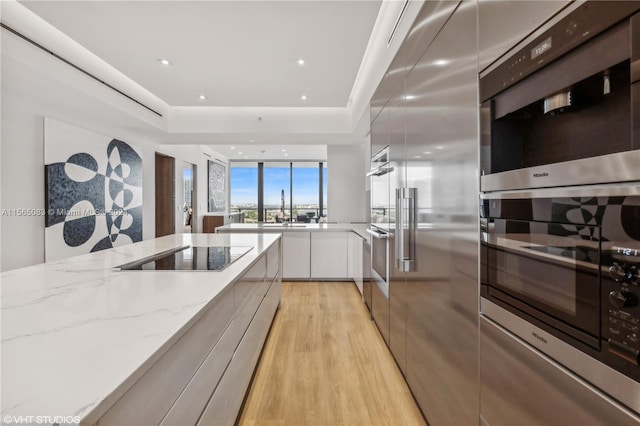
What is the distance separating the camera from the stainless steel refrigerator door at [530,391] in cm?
65

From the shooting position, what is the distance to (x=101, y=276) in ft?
4.34

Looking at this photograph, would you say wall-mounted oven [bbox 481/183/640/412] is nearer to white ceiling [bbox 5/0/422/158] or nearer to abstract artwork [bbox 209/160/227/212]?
white ceiling [bbox 5/0/422/158]

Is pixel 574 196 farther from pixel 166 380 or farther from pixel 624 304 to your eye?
pixel 166 380

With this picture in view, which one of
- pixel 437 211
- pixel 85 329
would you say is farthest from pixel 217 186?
pixel 85 329

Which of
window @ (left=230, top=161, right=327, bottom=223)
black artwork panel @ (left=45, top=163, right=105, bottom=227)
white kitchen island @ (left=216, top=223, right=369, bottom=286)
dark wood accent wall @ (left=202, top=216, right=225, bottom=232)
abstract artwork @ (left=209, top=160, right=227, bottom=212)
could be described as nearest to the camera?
black artwork panel @ (left=45, top=163, right=105, bottom=227)

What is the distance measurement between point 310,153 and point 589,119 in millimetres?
7676

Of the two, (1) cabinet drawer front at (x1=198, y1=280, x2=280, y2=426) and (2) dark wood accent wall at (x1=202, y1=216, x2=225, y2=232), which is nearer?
(1) cabinet drawer front at (x1=198, y1=280, x2=280, y2=426)

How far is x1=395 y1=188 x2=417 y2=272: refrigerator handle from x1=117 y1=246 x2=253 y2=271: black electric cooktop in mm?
1030

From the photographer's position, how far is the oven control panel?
1.85 feet

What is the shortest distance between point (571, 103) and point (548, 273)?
443 millimetres

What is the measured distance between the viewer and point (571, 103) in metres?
0.74

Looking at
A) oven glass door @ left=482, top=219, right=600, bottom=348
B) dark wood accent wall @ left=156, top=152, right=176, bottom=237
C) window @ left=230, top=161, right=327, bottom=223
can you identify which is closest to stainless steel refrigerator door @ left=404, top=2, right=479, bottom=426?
oven glass door @ left=482, top=219, right=600, bottom=348

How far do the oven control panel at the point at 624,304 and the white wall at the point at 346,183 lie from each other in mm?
5316

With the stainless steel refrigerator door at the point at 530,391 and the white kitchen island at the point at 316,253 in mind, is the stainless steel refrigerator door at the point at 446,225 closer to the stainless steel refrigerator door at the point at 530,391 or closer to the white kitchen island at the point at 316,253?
the stainless steel refrigerator door at the point at 530,391
